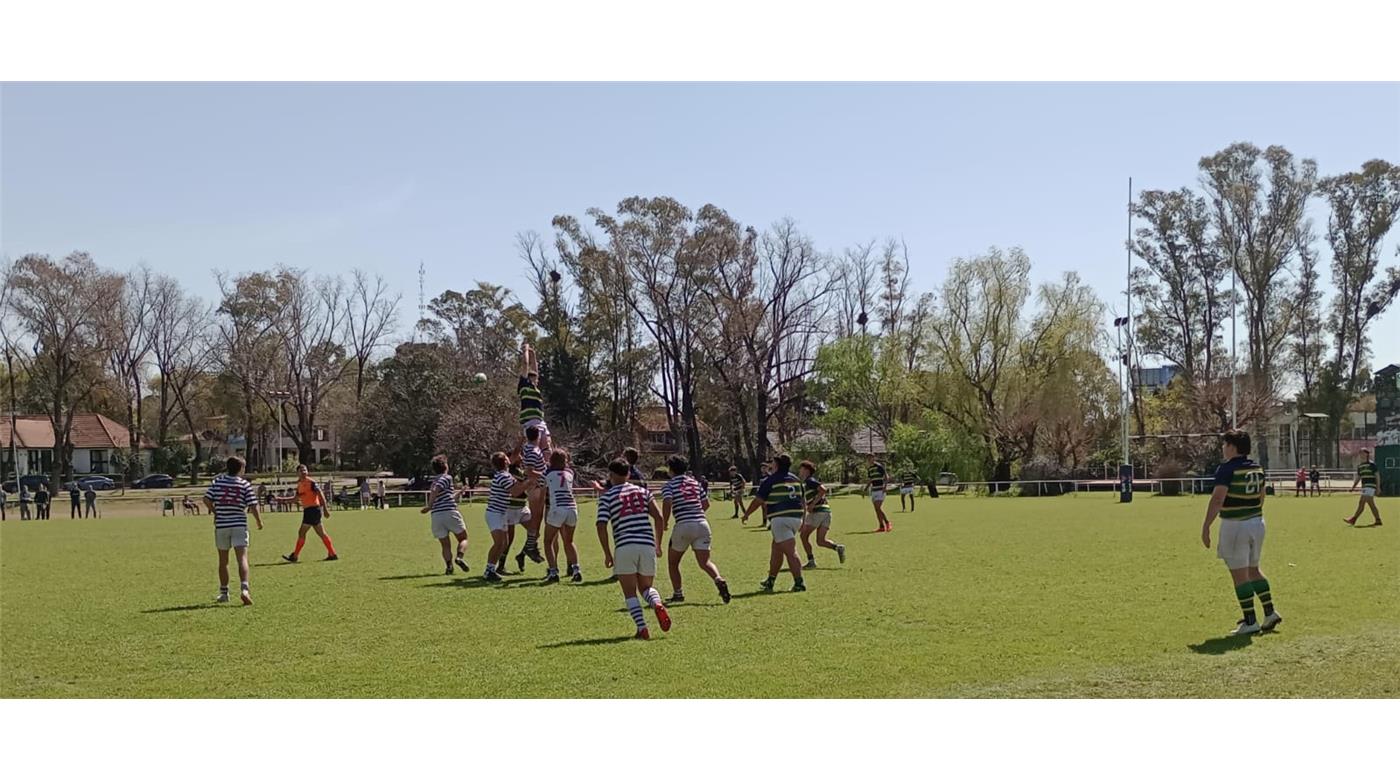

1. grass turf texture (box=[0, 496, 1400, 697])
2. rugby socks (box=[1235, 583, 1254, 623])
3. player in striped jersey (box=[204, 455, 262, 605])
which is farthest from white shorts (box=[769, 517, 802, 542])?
player in striped jersey (box=[204, 455, 262, 605])

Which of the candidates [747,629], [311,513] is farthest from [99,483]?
[747,629]

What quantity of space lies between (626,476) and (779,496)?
3626 mm

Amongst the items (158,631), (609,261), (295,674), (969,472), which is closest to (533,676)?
(295,674)

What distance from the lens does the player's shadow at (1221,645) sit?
10.1 metres

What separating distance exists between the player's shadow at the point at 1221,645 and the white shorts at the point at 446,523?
11.5 meters

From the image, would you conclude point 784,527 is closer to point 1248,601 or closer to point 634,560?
point 634,560

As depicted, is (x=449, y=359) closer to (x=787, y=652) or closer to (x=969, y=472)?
(x=969, y=472)

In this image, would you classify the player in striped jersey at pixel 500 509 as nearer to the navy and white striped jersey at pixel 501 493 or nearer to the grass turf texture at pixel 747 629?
the navy and white striped jersey at pixel 501 493

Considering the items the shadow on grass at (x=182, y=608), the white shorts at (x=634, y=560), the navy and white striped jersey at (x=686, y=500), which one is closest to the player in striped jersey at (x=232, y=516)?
the shadow on grass at (x=182, y=608)

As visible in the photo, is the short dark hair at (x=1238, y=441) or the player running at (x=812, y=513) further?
the player running at (x=812, y=513)

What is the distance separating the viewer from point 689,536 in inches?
552

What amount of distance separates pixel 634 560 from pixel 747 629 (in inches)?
54.8

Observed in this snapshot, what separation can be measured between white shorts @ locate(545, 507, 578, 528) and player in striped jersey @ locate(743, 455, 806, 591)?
2.72 metres

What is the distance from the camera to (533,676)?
A: 9.44m
